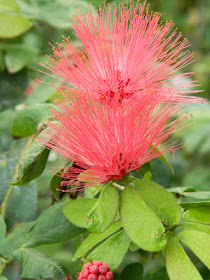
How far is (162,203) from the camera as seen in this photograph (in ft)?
3.23

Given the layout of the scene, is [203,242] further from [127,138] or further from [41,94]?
[41,94]

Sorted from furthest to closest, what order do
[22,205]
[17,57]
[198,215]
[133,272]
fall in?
[17,57] → [22,205] → [133,272] → [198,215]

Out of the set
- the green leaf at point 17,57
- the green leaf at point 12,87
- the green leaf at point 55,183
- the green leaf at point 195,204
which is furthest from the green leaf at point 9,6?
the green leaf at point 195,204

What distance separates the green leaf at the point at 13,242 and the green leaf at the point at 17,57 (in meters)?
0.96

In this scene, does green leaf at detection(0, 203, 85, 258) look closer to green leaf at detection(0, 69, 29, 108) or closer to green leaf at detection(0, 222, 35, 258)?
green leaf at detection(0, 222, 35, 258)

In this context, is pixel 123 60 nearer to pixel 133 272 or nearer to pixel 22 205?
pixel 133 272

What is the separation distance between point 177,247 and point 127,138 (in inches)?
11.0

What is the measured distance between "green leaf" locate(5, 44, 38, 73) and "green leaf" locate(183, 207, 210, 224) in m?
1.27

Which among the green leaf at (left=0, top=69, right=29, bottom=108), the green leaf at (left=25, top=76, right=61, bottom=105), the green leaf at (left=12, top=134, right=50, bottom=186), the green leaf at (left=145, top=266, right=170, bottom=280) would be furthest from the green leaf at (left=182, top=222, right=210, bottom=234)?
the green leaf at (left=0, top=69, right=29, bottom=108)

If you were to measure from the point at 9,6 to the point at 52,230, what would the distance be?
1141 mm

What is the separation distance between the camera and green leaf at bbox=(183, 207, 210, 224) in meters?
1.00

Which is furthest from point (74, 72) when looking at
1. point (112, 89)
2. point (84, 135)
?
point (84, 135)

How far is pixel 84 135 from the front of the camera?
1023 millimetres

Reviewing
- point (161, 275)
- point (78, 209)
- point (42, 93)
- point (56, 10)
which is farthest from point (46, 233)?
point (56, 10)
